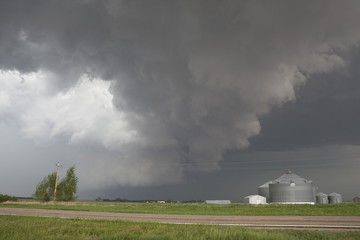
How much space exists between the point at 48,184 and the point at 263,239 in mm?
79900

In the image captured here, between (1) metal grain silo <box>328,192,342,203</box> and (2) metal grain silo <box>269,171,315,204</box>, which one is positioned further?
(1) metal grain silo <box>328,192,342,203</box>

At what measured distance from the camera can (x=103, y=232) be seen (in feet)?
45.1

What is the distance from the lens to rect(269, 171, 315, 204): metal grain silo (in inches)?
4281

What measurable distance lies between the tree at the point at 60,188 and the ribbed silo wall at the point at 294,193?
266 feet

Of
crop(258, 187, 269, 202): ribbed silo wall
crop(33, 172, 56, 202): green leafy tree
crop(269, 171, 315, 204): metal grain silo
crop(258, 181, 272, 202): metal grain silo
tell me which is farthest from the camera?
crop(258, 181, 272, 202): metal grain silo

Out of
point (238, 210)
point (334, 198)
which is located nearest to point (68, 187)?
point (238, 210)

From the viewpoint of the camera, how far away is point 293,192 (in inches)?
4311

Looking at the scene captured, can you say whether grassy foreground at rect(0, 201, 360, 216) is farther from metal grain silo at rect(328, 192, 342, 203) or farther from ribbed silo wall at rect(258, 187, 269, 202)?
metal grain silo at rect(328, 192, 342, 203)

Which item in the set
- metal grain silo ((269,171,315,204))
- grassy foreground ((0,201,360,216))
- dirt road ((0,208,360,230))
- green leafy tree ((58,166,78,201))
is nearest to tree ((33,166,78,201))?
green leafy tree ((58,166,78,201))

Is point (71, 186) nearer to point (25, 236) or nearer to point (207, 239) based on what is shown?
point (25, 236)

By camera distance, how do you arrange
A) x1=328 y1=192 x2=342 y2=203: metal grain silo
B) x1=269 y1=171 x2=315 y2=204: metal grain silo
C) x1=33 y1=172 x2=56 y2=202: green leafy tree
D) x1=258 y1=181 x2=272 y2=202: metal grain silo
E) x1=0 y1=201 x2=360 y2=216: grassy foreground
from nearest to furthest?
x1=0 y1=201 x2=360 y2=216: grassy foreground < x1=33 y1=172 x2=56 y2=202: green leafy tree < x1=269 y1=171 x2=315 y2=204: metal grain silo < x1=258 y1=181 x2=272 y2=202: metal grain silo < x1=328 y1=192 x2=342 y2=203: metal grain silo

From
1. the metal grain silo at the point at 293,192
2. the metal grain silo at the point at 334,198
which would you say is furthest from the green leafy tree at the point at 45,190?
the metal grain silo at the point at 334,198

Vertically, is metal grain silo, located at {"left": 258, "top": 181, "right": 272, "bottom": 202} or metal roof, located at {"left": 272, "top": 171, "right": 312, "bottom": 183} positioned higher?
metal roof, located at {"left": 272, "top": 171, "right": 312, "bottom": 183}

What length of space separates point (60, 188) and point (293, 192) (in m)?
89.5
